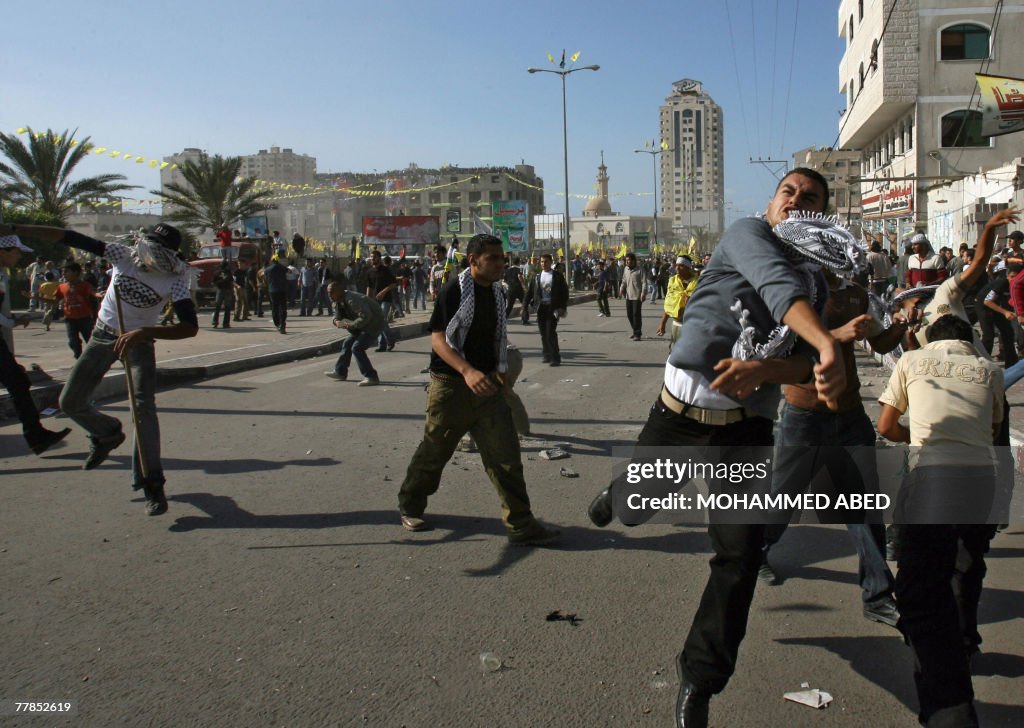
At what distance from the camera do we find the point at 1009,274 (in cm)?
1185

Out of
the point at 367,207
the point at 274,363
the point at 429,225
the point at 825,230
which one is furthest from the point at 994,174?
the point at 367,207

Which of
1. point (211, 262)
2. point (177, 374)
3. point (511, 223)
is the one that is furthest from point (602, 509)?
point (511, 223)

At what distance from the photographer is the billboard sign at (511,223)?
153ft

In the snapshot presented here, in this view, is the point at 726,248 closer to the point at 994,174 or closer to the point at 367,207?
the point at 994,174

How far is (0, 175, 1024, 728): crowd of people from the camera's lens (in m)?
2.72

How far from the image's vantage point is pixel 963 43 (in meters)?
34.0

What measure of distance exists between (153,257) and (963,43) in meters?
36.6

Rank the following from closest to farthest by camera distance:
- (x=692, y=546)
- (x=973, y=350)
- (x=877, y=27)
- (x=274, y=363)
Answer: (x=973, y=350), (x=692, y=546), (x=274, y=363), (x=877, y=27)

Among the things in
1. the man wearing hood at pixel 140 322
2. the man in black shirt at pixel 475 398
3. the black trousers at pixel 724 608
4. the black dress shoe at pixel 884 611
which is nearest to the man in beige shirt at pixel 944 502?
the black dress shoe at pixel 884 611

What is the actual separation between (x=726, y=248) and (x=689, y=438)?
0.66 m

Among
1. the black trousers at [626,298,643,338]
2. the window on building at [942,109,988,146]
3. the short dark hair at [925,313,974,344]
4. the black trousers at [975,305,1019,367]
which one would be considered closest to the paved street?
the short dark hair at [925,313,974,344]

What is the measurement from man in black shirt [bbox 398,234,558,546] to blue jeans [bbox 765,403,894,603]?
1506mm

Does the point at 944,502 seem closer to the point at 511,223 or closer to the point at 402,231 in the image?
the point at 511,223

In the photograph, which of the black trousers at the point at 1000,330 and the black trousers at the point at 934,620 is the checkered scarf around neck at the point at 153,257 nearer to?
the black trousers at the point at 934,620
